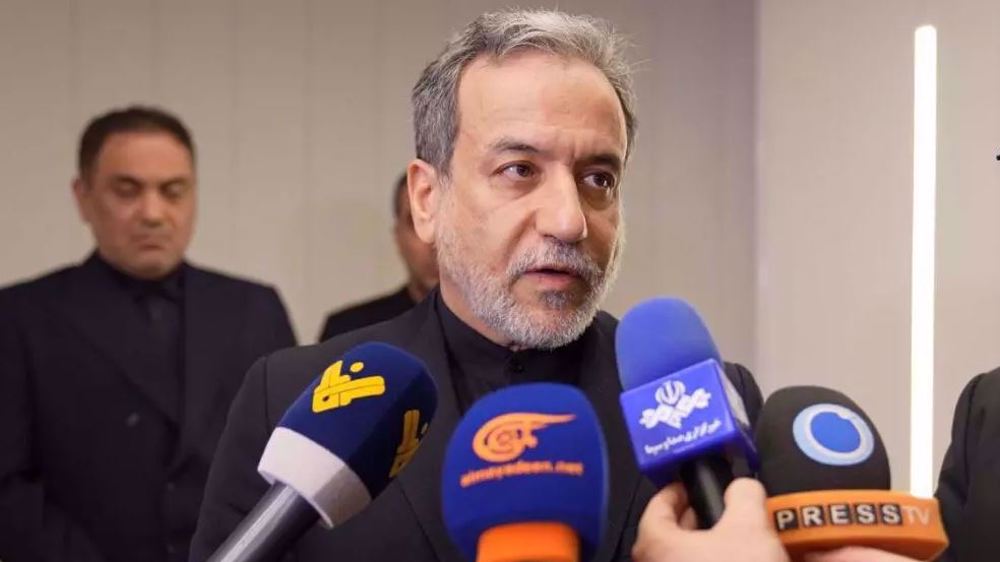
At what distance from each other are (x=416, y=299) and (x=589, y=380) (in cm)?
139

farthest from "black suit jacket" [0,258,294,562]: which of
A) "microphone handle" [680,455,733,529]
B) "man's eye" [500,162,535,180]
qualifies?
"microphone handle" [680,455,733,529]

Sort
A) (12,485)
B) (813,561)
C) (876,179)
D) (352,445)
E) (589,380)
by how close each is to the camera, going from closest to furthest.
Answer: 1. (813,561)
2. (352,445)
3. (589,380)
4. (12,485)
5. (876,179)

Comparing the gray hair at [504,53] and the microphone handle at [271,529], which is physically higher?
the gray hair at [504,53]

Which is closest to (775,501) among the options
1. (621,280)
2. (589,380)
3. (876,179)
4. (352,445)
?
(352,445)

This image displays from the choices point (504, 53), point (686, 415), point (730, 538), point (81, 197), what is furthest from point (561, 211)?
point (81, 197)

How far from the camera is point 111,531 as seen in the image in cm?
250

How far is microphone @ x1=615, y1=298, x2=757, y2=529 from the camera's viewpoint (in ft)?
2.66

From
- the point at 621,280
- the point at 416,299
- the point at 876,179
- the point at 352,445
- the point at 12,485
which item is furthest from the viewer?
the point at 621,280

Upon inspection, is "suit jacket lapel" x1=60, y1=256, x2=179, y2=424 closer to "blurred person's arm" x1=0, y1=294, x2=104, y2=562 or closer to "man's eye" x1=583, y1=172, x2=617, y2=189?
"blurred person's arm" x1=0, y1=294, x2=104, y2=562

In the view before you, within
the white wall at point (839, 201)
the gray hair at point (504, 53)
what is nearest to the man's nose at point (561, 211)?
the gray hair at point (504, 53)

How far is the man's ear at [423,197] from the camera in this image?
5.09 ft

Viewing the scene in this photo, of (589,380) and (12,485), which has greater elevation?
(589,380)

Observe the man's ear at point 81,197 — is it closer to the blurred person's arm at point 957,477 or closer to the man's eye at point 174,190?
the man's eye at point 174,190

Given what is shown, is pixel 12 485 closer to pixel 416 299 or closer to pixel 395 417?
pixel 416 299
